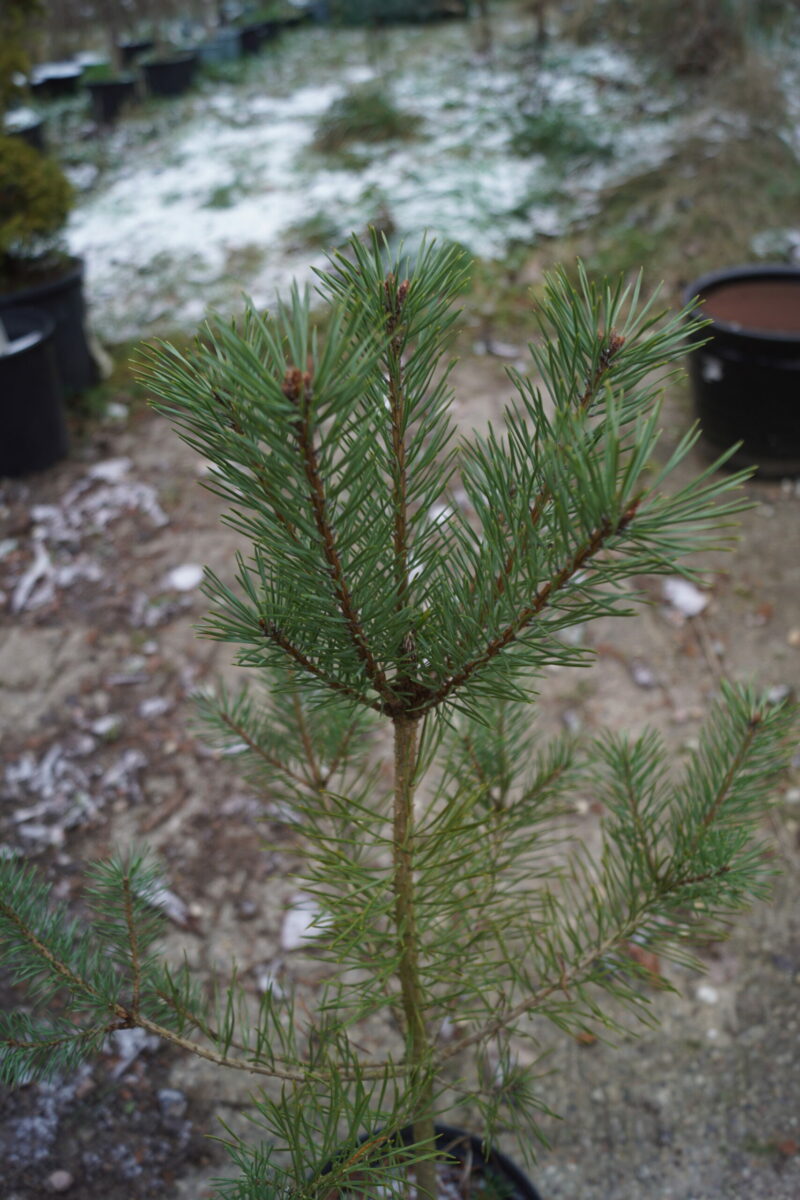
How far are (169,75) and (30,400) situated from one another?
6.65 metres

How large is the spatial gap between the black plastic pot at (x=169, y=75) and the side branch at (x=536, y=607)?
982 centimetres

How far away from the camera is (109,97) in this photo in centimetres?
841

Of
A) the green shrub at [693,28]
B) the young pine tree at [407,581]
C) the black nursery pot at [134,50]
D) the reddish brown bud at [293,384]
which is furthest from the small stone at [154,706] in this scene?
the black nursery pot at [134,50]

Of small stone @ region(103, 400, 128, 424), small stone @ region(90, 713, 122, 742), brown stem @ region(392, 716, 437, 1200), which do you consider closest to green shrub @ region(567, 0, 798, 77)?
small stone @ region(103, 400, 128, 424)

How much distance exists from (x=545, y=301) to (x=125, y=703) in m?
2.49

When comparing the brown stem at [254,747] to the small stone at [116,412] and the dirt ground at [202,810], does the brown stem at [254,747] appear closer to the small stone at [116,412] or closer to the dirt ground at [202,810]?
the dirt ground at [202,810]

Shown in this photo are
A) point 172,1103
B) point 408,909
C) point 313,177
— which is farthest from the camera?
point 313,177

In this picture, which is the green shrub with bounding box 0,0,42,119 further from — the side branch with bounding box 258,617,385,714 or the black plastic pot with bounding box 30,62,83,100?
the black plastic pot with bounding box 30,62,83,100

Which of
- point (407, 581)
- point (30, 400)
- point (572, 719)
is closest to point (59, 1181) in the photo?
point (407, 581)

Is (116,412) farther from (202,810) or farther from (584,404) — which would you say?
(584,404)

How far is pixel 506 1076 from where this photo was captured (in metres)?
1.10

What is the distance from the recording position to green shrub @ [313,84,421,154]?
7.19 m

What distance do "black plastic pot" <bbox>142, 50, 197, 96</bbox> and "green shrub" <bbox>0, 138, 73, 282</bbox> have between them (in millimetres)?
5370

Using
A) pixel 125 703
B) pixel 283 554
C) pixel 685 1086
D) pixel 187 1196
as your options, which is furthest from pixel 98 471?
pixel 283 554
